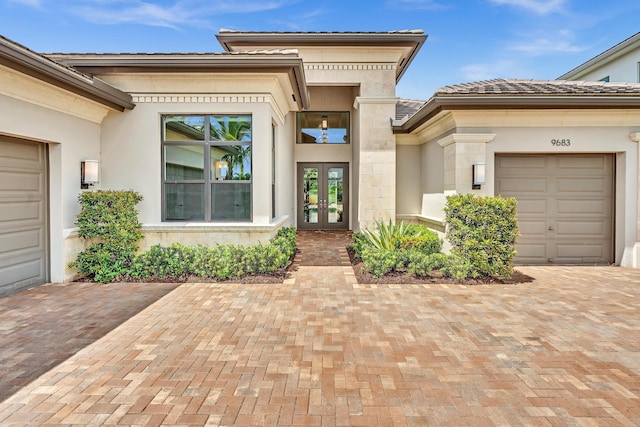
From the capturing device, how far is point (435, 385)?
3.16 metres

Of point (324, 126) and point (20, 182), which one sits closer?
point (20, 182)

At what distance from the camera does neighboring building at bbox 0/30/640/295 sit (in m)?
6.16

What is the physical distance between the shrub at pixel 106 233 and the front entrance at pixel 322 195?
305 inches

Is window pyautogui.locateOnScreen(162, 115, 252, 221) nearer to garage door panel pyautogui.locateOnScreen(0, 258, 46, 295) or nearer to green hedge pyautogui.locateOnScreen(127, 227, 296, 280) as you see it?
green hedge pyautogui.locateOnScreen(127, 227, 296, 280)

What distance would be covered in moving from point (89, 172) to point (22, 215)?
1211 millimetres

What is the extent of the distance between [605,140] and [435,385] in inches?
290

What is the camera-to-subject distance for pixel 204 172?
745 centimetres

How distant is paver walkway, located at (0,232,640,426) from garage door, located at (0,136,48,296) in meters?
2.47

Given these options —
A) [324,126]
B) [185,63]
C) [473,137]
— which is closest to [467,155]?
[473,137]

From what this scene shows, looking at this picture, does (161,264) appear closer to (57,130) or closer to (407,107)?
(57,130)

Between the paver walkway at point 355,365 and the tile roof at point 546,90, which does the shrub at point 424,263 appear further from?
the tile roof at point 546,90

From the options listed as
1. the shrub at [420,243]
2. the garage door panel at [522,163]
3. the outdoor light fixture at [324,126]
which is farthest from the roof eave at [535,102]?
the outdoor light fixture at [324,126]

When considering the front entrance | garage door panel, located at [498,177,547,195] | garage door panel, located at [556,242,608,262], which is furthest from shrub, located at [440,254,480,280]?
the front entrance

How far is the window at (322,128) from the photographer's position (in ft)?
45.3
